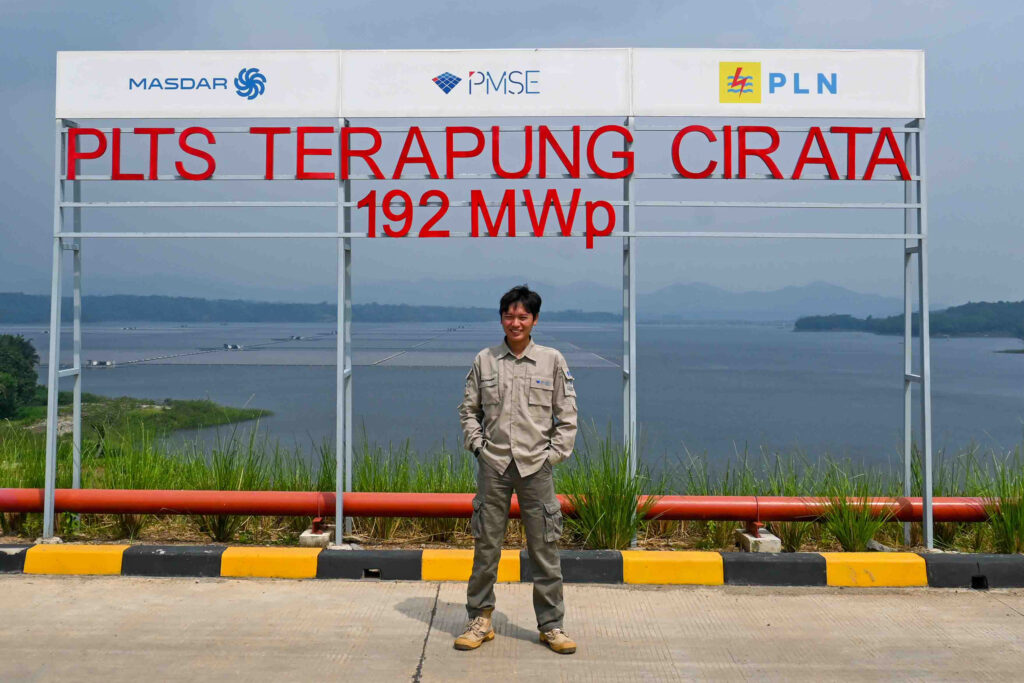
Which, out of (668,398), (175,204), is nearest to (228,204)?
(175,204)

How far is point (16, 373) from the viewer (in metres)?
24.8

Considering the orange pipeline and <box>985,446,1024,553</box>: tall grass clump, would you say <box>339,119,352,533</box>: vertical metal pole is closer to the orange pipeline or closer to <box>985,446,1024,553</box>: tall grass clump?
the orange pipeline

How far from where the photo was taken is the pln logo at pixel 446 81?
634cm

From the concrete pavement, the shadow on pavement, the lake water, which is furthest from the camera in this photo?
the lake water

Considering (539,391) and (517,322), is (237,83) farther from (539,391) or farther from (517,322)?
(539,391)

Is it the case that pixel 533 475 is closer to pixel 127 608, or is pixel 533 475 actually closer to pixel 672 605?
pixel 672 605

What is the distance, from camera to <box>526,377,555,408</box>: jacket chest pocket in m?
4.73

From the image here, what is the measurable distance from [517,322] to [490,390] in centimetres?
37

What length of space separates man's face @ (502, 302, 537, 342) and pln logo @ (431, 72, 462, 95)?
7.43ft

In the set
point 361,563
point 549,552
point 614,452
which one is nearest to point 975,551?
point 614,452

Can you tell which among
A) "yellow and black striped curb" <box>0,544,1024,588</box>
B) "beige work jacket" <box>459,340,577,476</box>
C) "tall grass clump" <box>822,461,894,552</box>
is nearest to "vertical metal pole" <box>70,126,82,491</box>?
"yellow and black striped curb" <box>0,544,1024,588</box>

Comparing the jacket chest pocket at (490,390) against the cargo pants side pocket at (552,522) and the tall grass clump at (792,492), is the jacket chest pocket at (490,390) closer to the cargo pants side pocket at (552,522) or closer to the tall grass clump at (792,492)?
the cargo pants side pocket at (552,522)

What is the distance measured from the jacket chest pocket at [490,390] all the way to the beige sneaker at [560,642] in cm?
118

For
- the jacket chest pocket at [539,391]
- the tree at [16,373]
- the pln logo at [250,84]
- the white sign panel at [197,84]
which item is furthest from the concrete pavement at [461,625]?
the tree at [16,373]
